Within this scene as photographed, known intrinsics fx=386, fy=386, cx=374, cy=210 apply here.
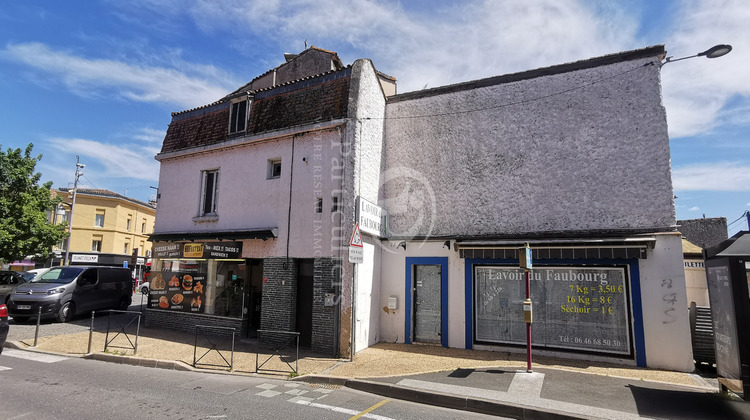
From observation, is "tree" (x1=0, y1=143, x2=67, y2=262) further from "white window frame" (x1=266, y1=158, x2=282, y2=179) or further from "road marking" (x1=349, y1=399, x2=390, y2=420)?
"road marking" (x1=349, y1=399, x2=390, y2=420)

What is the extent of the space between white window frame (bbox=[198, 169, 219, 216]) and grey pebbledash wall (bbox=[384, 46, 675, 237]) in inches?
221

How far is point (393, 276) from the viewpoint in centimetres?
1127

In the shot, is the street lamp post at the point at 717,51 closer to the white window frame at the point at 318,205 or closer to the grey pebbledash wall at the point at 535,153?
the grey pebbledash wall at the point at 535,153

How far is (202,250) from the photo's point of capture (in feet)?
38.8

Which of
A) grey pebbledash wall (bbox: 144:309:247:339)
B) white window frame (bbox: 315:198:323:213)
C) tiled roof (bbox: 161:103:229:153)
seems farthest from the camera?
tiled roof (bbox: 161:103:229:153)

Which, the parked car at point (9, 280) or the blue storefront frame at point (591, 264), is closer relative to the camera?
the blue storefront frame at point (591, 264)

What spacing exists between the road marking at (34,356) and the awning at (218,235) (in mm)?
4314

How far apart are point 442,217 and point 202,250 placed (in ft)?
24.1

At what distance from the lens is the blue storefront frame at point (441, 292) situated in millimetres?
10547

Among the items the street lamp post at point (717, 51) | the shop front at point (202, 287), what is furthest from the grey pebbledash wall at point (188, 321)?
the street lamp post at point (717, 51)

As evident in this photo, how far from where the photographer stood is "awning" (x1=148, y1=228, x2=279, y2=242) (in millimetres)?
10859

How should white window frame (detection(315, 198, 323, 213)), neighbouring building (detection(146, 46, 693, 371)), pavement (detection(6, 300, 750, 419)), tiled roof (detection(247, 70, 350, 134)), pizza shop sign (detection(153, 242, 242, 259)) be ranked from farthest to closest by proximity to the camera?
pizza shop sign (detection(153, 242, 242, 259)) → tiled roof (detection(247, 70, 350, 134)) → white window frame (detection(315, 198, 323, 213)) → neighbouring building (detection(146, 46, 693, 371)) → pavement (detection(6, 300, 750, 419))

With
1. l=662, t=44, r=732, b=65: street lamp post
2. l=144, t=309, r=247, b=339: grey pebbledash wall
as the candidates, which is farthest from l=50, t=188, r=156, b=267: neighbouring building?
l=662, t=44, r=732, b=65: street lamp post

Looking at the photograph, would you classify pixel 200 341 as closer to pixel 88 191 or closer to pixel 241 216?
pixel 241 216
